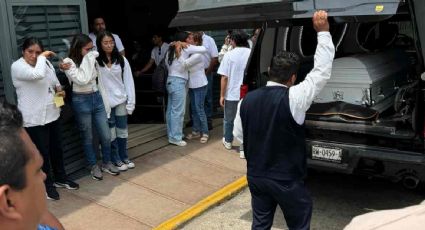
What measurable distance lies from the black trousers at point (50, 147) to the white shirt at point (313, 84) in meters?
2.53

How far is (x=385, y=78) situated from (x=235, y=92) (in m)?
2.07

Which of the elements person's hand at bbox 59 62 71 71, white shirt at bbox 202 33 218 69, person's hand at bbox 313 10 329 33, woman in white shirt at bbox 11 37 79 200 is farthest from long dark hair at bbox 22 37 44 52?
white shirt at bbox 202 33 218 69

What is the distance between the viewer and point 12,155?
129 centimetres

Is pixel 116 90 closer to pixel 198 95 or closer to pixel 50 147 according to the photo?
pixel 50 147

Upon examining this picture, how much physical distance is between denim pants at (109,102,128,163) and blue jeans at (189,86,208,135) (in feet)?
4.78

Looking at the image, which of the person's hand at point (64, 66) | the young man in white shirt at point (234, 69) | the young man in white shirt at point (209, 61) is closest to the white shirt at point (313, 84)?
the person's hand at point (64, 66)

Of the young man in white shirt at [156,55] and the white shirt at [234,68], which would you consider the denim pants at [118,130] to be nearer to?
the white shirt at [234,68]

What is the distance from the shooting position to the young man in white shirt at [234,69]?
20.7 ft

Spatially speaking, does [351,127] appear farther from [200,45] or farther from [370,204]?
[200,45]

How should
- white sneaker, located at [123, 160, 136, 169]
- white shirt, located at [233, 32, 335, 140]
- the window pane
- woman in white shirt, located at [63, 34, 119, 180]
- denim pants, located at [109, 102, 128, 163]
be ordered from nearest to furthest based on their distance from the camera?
white shirt, located at [233, 32, 335, 140] → the window pane → woman in white shirt, located at [63, 34, 119, 180] → denim pants, located at [109, 102, 128, 163] → white sneaker, located at [123, 160, 136, 169]

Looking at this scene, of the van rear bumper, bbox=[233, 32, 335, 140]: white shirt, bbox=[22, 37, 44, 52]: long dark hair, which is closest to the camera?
bbox=[233, 32, 335, 140]: white shirt

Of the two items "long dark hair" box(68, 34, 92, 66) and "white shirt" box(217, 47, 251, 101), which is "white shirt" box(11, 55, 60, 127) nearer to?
"long dark hair" box(68, 34, 92, 66)

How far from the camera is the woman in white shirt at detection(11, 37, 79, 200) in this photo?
4582 millimetres

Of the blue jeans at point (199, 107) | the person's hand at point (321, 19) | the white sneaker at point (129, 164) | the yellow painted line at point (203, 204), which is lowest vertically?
the yellow painted line at point (203, 204)
